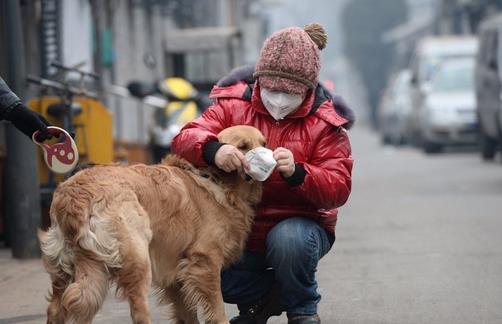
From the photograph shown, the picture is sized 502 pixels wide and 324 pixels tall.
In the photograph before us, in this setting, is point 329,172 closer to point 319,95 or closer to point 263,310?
point 319,95

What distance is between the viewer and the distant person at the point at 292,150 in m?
6.18

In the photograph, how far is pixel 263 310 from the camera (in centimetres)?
668

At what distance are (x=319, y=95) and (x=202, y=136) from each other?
0.68 m

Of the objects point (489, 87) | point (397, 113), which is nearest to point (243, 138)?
point (489, 87)

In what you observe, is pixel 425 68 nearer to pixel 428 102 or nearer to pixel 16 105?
pixel 428 102

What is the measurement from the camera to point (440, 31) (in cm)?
6278

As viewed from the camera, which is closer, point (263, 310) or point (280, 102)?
point (280, 102)

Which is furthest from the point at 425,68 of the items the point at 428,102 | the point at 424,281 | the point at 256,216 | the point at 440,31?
the point at 440,31

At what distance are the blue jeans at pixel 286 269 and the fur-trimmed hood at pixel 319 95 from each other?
53 centimetres

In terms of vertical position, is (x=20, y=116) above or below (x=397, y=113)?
above

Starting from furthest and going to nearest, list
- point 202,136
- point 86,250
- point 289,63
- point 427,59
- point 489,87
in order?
point 427,59 < point 489,87 < point 289,63 < point 202,136 < point 86,250

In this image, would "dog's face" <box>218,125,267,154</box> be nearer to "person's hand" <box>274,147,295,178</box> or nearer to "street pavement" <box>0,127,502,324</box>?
"person's hand" <box>274,147,295,178</box>

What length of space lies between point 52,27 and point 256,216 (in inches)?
346

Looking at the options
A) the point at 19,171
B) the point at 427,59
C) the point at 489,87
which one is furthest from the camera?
the point at 427,59
